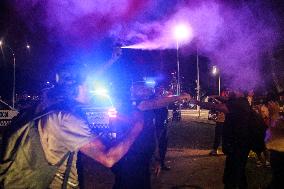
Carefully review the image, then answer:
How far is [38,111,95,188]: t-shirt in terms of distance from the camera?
2.43m

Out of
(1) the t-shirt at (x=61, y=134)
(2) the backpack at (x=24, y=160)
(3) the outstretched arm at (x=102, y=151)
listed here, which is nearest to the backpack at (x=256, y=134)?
(3) the outstretched arm at (x=102, y=151)

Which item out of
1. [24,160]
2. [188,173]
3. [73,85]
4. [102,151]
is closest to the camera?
[24,160]

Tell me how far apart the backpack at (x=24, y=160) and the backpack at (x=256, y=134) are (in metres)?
Answer: 4.53

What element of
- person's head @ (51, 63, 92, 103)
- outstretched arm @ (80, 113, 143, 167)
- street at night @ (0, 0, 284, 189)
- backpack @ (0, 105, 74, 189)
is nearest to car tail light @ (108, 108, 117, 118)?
street at night @ (0, 0, 284, 189)

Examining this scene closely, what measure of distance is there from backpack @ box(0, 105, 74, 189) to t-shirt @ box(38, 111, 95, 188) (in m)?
0.04

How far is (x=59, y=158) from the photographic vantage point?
97.3 inches

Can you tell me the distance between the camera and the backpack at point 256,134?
6166mm

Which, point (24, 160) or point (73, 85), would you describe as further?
point (73, 85)

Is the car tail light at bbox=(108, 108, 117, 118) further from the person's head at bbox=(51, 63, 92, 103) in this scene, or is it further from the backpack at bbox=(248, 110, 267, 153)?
the person's head at bbox=(51, 63, 92, 103)

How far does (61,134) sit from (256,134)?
14.8 ft

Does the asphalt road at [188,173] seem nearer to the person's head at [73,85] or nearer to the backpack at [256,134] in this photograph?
the backpack at [256,134]

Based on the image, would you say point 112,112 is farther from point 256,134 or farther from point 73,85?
point 73,85

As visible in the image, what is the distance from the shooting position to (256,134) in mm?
6219

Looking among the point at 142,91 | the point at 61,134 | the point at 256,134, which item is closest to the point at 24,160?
the point at 61,134
